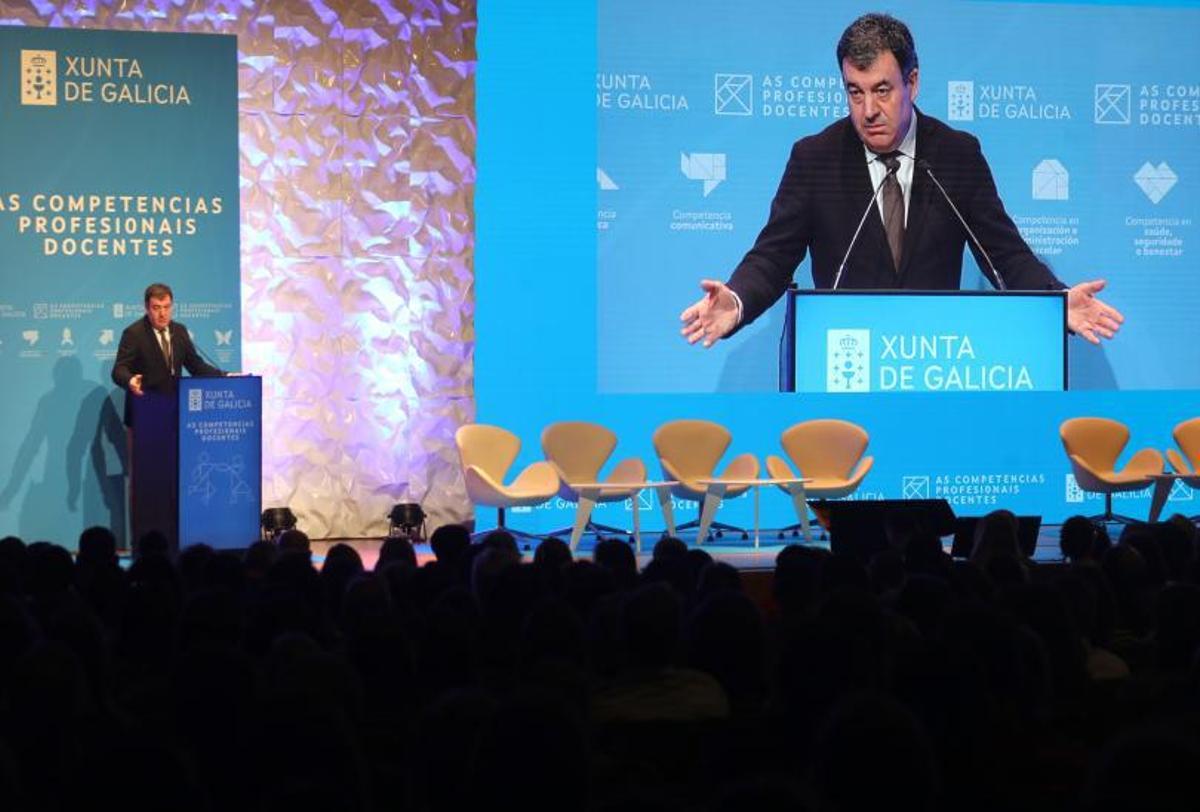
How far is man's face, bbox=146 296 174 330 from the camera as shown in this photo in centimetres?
915

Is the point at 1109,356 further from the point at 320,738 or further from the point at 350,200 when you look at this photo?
the point at 320,738

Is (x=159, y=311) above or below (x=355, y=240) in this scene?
below

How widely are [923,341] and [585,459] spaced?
2.41 metres

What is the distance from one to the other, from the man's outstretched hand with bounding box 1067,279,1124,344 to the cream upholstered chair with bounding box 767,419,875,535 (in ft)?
6.01

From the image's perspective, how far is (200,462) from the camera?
27.9ft

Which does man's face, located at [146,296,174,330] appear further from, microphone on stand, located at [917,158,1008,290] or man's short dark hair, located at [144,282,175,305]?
microphone on stand, located at [917,158,1008,290]

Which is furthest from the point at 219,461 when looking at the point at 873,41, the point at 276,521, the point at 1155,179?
the point at 1155,179

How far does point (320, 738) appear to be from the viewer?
8.56 feet

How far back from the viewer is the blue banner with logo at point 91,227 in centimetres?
960

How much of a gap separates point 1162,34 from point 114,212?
6.99 m

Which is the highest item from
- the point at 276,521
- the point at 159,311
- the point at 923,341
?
the point at 159,311

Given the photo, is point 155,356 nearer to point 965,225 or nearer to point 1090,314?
point 965,225

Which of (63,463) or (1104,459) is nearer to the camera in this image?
(63,463)

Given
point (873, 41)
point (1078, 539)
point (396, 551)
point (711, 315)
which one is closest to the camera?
point (396, 551)
